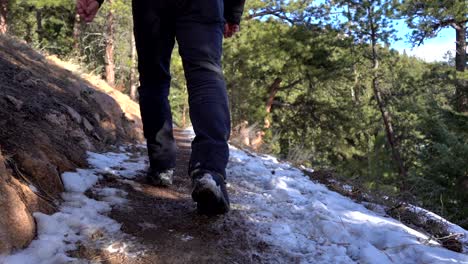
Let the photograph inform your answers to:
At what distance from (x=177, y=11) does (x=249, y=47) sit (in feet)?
53.7

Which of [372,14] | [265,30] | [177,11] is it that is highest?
[372,14]

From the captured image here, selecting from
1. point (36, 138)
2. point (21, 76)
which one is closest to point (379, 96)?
point (21, 76)

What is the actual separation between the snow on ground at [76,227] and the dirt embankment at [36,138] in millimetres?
49

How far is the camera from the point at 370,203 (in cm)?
307

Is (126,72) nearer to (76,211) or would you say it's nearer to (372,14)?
(372,14)

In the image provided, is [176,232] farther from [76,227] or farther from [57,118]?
[57,118]

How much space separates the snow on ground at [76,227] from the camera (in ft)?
5.04

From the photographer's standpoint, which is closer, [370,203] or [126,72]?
[370,203]

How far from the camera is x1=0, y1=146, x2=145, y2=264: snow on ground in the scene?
1536 mm

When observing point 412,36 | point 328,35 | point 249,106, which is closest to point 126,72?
point 249,106

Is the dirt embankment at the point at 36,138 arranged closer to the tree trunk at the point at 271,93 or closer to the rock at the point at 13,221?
the rock at the point at 13,221

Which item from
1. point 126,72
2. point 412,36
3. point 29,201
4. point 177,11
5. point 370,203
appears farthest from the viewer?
point 126,72

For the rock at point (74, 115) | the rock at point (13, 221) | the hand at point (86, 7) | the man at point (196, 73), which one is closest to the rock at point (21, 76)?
the rock at point (74, 115)

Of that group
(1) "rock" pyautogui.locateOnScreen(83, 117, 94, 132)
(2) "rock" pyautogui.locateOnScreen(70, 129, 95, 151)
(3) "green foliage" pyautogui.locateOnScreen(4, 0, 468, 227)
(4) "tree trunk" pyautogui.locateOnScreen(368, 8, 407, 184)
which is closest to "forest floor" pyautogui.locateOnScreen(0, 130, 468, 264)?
(2) "rock" pyautogui.locateOnScreen(70, 129, 95, 151)
